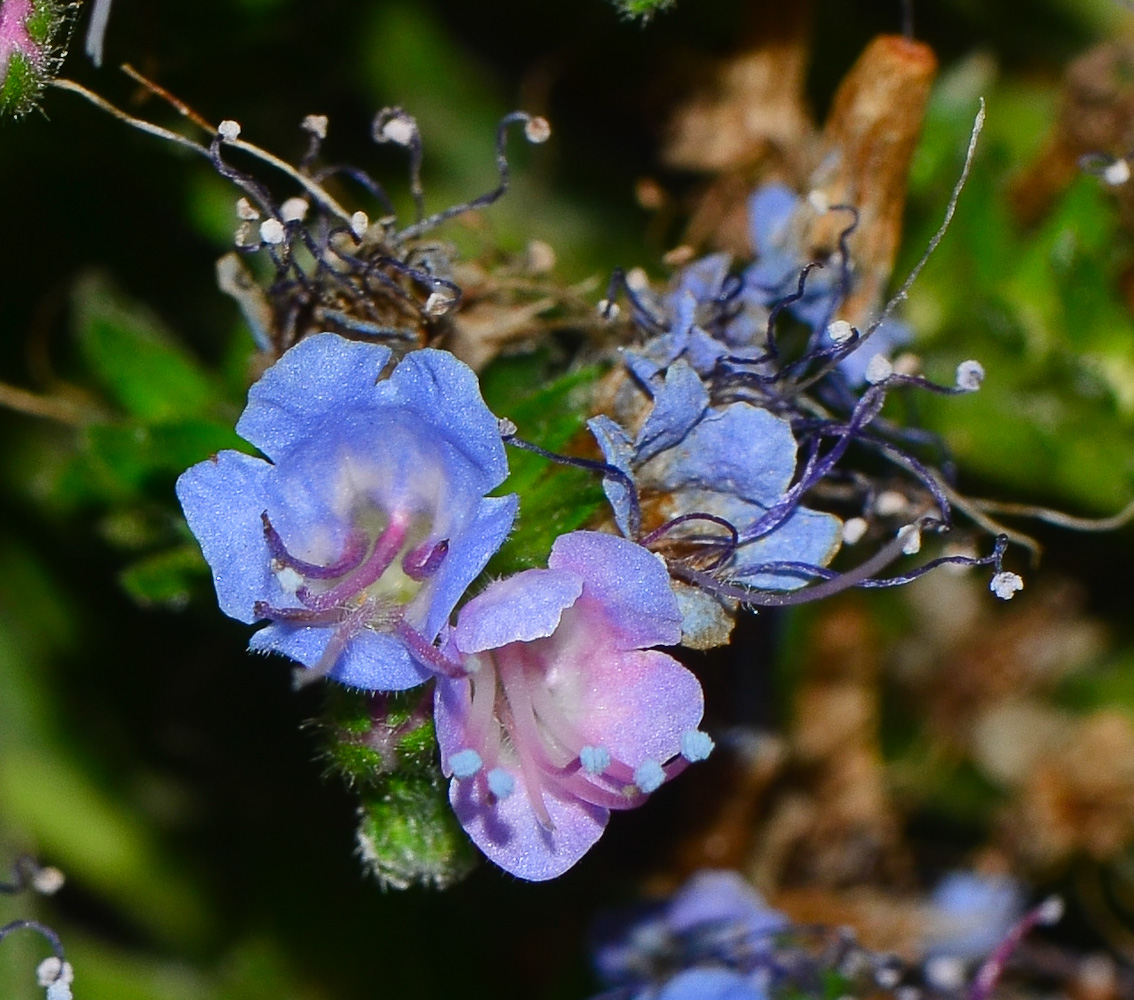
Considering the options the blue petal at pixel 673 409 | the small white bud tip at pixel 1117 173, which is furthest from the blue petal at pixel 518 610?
the small white bud tip at pixel 1117 173

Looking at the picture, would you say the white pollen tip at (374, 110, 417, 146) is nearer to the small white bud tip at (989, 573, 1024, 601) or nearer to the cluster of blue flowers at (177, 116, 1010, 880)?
the cluster of blue flowers at (177, 116, 1010, 880)

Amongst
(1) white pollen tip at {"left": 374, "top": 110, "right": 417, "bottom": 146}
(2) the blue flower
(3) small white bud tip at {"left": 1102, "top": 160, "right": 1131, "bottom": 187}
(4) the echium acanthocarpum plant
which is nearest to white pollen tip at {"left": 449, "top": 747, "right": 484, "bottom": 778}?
(2) the blue flower

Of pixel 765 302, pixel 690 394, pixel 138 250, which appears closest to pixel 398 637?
pixel 690 394

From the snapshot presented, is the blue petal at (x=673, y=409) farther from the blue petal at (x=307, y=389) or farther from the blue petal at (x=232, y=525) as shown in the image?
the blue petal at (x=232, y=525)

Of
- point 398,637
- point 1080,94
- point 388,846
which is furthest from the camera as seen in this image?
point 1080,94

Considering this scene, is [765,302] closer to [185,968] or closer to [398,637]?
[398,637]

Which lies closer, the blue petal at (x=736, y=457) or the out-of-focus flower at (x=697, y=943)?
the blue petal at (x=736, y=457)
